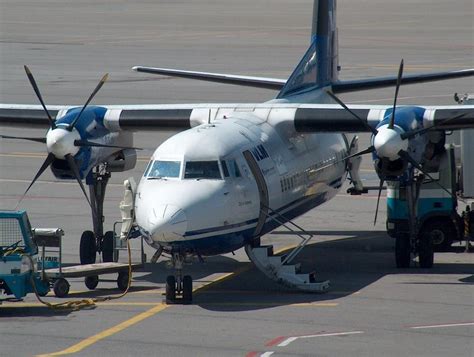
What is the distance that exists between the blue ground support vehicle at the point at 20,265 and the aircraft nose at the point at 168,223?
2.42 meters

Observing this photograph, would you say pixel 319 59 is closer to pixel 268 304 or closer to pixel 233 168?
pixel 233 168

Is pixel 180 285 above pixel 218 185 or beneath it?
beneath

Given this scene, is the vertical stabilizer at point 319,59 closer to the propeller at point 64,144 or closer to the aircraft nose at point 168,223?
the propeller at point 64,144

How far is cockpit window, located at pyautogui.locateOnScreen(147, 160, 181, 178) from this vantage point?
80.8 ft

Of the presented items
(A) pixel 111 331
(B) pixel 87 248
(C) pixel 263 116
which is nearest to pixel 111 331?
(A) pixel 111 331

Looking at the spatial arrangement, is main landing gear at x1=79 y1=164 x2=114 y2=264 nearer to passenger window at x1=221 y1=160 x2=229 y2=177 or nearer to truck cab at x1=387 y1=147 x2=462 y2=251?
passenger window at x1=221 y1=160 x2=229 y2=177

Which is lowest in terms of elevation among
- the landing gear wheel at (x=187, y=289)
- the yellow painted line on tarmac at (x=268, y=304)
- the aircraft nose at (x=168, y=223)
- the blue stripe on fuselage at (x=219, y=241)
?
the yellow painted line on tarmac at (x=268, y=304)

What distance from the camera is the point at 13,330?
21.7m

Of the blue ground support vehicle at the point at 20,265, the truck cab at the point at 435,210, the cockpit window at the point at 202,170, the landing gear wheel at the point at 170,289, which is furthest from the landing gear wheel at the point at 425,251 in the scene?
the blue ground support vehicle at the point at 20,265

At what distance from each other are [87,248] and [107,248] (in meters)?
0.63

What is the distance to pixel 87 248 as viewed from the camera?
28.5 m

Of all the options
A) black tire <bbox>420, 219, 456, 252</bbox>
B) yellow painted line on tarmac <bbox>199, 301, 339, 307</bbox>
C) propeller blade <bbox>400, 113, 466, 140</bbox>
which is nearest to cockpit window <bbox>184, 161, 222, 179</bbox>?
yellow painted line on tarmac <bbox>199, 301, 339, 307</bbox>

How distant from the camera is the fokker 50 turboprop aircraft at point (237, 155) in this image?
24.1 metres

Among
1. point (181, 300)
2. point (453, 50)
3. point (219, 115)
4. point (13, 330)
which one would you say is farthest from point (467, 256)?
point (453, 50)
